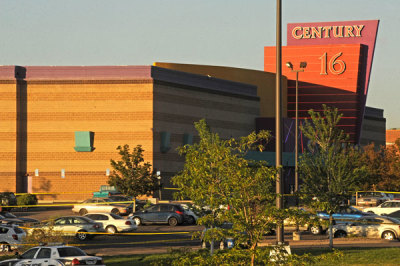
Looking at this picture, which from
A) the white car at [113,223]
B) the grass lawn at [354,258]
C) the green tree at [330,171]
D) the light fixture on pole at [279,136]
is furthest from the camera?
the white car at [113,223]

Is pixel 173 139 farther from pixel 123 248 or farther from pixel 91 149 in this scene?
pixel 123 248

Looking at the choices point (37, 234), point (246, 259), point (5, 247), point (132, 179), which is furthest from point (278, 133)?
point (132, 179)

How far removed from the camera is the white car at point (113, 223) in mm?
41375

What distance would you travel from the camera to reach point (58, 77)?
260 ft

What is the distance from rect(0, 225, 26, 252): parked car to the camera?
3488 centimetres

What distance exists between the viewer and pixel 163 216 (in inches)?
1886

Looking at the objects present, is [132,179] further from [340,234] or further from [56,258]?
[56,258]

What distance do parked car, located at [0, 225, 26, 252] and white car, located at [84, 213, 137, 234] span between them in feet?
22.6

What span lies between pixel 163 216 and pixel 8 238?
14.7 m

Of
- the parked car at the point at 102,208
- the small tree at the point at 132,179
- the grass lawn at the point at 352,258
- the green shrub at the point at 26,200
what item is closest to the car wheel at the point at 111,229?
the grass lawn at the point at 352,258

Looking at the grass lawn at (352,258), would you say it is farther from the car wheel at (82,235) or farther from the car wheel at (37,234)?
the car wheel at (82,235)

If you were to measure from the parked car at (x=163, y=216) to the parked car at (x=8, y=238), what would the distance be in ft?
44.0

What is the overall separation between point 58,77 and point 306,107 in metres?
42.0

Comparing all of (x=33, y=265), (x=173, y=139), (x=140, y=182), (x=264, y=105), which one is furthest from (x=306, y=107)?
(x=33, y=265)
